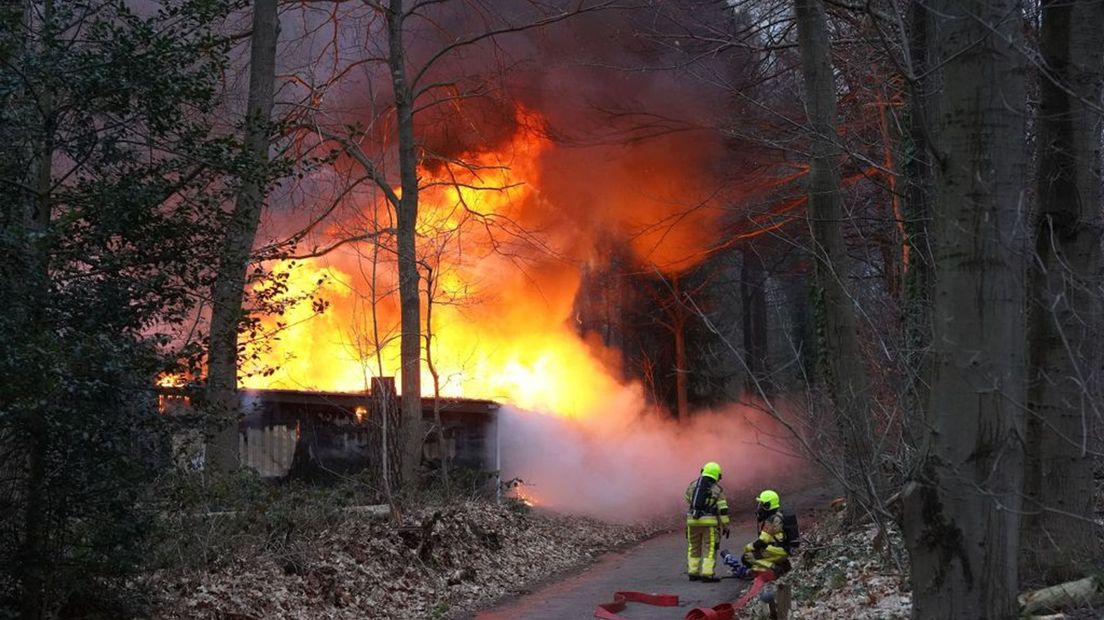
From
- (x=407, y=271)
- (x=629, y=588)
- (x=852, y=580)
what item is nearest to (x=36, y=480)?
(x=852, y=580)

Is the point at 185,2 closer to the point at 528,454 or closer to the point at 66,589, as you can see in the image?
the point at 66,589

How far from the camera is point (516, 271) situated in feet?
83.7

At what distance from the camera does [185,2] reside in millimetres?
9727

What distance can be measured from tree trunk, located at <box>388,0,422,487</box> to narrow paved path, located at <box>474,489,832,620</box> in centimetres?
369

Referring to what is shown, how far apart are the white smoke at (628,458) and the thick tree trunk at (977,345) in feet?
53.2

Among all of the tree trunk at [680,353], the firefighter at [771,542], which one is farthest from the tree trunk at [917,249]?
the tree trunk at [680,353]

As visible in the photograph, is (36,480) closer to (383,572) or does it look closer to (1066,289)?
(383,572)

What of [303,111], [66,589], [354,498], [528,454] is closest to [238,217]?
[66,589]

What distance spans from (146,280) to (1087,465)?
7559mm

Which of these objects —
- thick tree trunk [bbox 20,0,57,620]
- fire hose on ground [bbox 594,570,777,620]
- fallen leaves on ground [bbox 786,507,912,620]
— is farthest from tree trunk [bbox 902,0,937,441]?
thick tree trunk [bbox 20,0,57,620]

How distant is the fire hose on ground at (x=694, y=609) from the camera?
10.1m

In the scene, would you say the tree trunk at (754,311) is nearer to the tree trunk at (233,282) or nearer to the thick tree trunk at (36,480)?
the tree trunk at (233,282)

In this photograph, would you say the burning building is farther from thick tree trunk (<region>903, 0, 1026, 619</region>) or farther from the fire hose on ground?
thick tree trunk (<region>903, 0, 1026, 619</region>)

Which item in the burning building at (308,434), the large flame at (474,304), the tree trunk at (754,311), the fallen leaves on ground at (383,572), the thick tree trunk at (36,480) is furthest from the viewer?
the tree trunk at (754,311)
